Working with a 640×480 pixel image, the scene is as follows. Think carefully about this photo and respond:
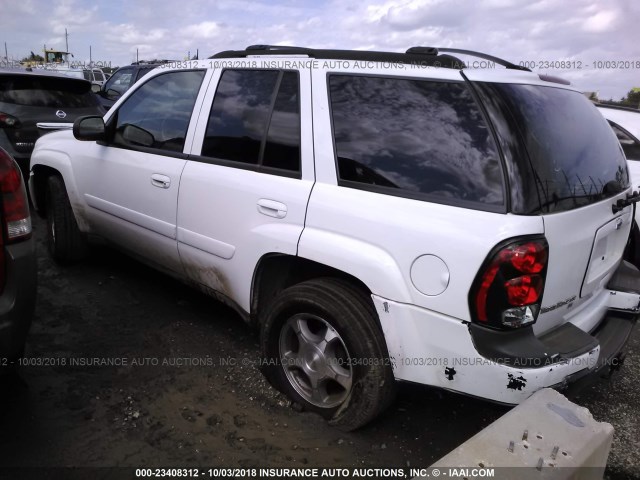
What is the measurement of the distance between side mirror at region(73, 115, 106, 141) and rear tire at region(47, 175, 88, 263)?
34.4 inches

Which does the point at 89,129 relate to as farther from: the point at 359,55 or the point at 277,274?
the point at 359,55

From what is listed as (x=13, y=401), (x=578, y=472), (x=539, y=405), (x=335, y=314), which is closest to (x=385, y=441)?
(x=335, y=314)

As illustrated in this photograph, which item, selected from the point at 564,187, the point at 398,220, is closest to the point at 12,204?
the point at 398,220

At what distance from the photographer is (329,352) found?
260 centimetres

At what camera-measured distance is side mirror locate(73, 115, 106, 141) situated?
3725 mm

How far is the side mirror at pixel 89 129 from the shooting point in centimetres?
372

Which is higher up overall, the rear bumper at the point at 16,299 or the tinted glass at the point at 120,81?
the tinted glass at the point at 120,81

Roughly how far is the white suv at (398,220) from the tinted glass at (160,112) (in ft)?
0.10

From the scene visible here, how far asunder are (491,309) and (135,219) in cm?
259

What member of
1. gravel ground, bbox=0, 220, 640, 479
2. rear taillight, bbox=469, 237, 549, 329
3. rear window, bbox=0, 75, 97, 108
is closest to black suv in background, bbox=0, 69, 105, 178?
rear window, bbox=0, 75, 97, 108

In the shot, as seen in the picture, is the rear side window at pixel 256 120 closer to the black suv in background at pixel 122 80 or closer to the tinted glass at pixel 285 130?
the tinted glass at pixel 285 130

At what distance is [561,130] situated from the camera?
2398mm

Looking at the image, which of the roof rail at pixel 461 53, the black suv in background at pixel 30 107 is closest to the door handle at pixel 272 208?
the roof rail at pixel 461 53

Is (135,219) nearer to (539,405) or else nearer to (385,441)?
(385,441)
